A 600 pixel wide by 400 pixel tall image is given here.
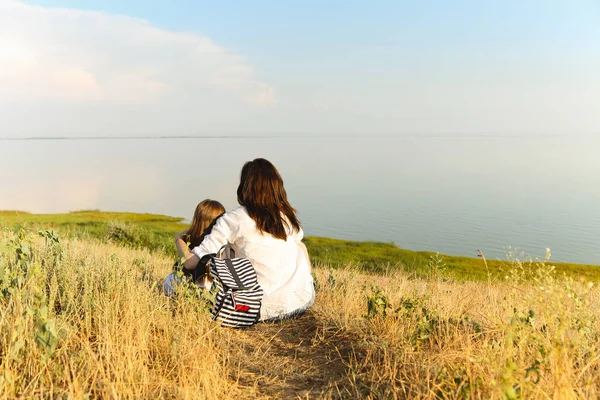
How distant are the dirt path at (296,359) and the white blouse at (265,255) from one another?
20cm

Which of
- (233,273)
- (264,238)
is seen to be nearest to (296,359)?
(233,273)

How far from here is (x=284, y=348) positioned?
14.8 feet

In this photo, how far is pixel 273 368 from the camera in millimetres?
3977

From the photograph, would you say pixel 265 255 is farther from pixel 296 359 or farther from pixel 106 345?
pixel 106 345

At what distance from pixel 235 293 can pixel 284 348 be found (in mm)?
714

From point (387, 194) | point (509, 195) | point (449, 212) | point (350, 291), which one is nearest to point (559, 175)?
point (509, 195)

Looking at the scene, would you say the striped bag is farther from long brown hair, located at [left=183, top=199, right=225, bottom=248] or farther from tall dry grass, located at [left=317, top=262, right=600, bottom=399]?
long brown hair, located at [left=183, top=199, right=225, bottom=248]

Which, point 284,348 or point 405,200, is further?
point 405,200

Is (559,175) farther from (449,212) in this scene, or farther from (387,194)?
(449,212)

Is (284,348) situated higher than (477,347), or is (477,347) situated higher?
(477,347)

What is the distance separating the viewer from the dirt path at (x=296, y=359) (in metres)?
3.59

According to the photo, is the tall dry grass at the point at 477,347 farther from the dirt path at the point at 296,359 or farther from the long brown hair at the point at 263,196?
the long brown hair at the point at 263,196

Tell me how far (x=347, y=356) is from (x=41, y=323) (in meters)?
2.26

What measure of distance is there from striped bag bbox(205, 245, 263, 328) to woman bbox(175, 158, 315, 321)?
178mm
